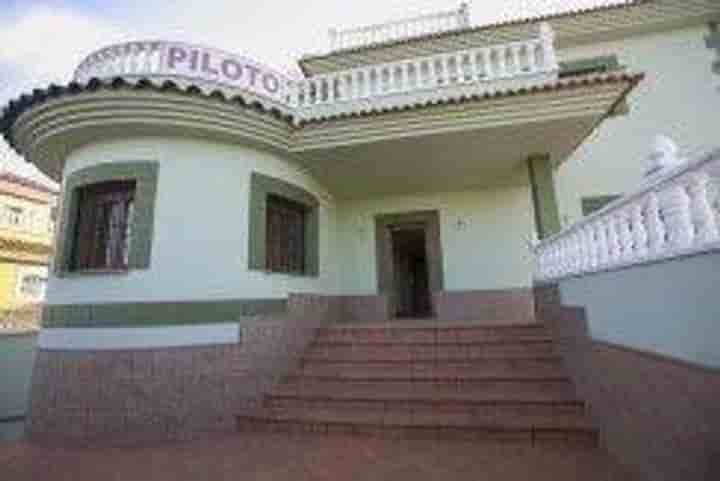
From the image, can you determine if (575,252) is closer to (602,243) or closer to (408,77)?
(602,243)

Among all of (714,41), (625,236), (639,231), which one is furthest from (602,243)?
(714,41)

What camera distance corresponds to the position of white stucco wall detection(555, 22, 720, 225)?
8172mm

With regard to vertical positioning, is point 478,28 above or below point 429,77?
above

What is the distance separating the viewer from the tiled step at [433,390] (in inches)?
197

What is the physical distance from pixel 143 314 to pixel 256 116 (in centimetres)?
304

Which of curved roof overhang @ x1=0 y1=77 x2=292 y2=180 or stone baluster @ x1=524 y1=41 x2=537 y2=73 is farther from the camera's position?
stone baluster @ x1=524 y1=41 x2=537 y2=73

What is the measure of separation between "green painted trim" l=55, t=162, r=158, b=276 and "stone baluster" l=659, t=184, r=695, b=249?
17.8 feet

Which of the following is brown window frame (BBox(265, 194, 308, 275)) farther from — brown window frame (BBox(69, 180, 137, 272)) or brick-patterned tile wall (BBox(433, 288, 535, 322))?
brick-patterned tile wall (BBox(433, 288, 535, 322))

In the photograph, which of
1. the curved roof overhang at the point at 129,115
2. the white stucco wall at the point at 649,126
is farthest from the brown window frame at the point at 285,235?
the white stucco wall at the point at 649,126

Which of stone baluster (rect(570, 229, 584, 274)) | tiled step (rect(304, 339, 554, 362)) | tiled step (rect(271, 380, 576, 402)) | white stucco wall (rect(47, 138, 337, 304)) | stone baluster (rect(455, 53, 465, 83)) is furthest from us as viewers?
stone baluster (rect(455, 53, 465, 83))

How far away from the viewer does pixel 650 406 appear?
2.90m

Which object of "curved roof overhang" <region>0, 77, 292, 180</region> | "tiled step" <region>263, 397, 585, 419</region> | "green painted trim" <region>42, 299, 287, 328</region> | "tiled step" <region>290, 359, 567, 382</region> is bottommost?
"tiled step" <region>263, 397, 585, 419</region>

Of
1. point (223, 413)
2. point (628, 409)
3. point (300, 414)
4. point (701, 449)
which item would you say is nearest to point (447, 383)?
point (300, 414)

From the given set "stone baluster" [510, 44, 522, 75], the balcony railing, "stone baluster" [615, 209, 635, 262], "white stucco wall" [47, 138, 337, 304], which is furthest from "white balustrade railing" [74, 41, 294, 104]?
"stone baluster" [615, 209, 635, 262]
